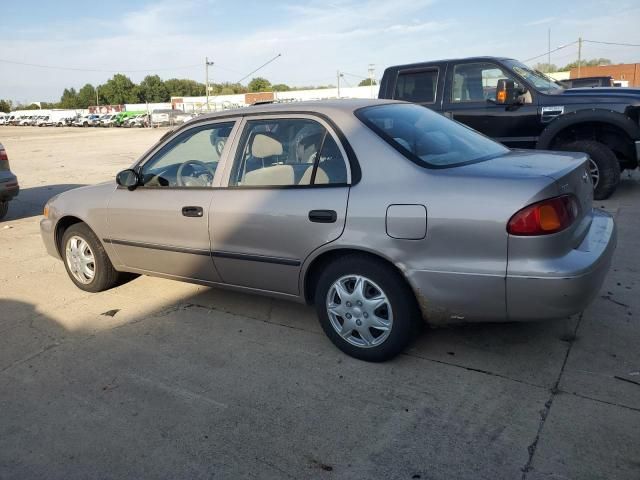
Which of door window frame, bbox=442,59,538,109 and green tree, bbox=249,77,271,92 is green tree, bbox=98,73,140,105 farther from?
door window frame, bbox=442,59,538,109

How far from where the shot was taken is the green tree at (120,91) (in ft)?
366

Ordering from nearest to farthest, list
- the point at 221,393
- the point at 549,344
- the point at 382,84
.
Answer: the point at 221,393
the point at 549,344
the point at 382,84

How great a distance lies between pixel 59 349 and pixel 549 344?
3335mm

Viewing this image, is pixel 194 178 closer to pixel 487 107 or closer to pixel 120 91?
pixel 487 107

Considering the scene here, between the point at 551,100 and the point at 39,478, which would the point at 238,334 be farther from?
the point at 551,100

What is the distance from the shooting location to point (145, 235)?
428 cm

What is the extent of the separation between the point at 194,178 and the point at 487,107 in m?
5.11

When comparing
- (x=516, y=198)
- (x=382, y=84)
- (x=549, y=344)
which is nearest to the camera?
(x=516, y=198)

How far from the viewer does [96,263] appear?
15.8 feet

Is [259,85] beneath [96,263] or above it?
above

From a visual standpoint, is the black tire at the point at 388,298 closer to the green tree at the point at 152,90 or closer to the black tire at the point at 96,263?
the black tire at the point at 96,263

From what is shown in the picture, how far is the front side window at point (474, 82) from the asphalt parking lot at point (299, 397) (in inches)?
167

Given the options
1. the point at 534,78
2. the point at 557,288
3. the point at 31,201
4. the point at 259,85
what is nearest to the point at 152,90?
Answer: the point at 259,85

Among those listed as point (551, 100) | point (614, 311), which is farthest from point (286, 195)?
point (551, 100)
